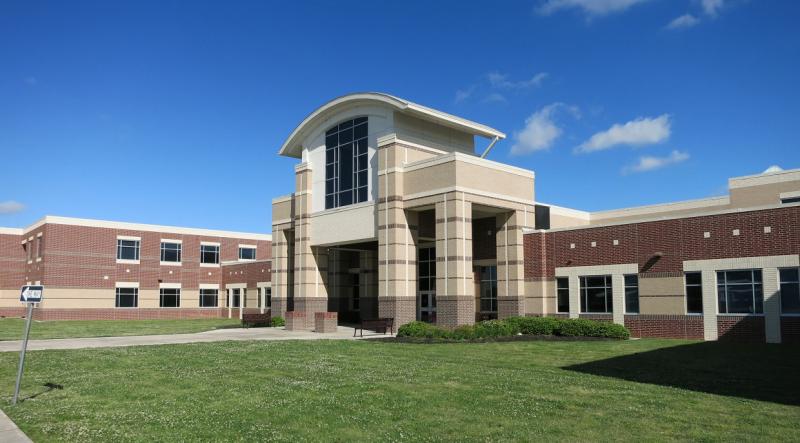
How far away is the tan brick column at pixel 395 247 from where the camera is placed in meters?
30.7

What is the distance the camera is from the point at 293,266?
40156 millimetres

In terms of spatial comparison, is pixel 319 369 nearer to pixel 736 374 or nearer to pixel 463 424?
pixel 463 424

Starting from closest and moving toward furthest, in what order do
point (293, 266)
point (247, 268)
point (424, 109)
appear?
point (424, 109) → point (293, 266) → point (247, 268)

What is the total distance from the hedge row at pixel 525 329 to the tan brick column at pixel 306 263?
11163mm

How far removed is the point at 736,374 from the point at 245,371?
38.3 feet

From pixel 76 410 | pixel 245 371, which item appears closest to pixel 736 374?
pixel 245 371

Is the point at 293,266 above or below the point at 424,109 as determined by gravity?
below

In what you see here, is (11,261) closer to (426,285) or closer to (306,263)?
(306,263)

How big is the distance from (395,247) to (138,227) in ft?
111

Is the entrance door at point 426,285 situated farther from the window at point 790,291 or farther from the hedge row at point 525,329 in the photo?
the window at point 790,291

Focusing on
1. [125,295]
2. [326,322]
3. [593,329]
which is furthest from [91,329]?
[593,329]

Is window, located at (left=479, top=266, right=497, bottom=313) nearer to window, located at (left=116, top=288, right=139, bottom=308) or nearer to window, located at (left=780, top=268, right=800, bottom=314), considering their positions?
window, located at (left=780, top=268, right=800, bottom=314)

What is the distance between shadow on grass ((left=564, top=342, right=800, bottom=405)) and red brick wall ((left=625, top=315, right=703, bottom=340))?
381 centimetres

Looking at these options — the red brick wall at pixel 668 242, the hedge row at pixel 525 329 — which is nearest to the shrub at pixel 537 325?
the hedge row at pixel 525 329
